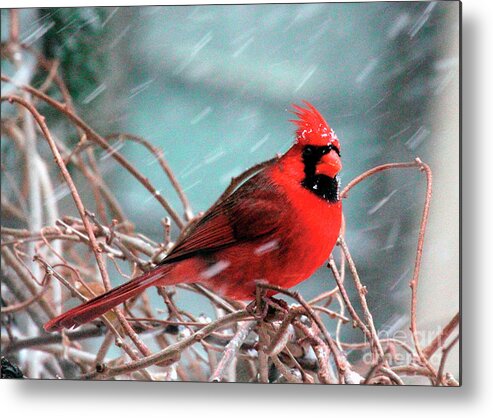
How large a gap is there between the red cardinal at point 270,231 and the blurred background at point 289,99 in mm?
109

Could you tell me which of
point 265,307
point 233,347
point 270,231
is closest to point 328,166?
point 270,231

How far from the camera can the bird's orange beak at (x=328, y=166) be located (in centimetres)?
223

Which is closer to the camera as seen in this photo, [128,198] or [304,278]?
[304,278]

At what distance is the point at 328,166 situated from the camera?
7.31 ft

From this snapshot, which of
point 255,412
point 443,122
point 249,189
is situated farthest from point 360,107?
point 255,412

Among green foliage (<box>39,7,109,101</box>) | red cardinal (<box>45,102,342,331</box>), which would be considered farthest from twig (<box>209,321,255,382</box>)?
green foliage (<box>39,7,109,101</box>)

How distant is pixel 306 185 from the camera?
87.4 inches

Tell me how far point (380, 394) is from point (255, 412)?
0.38 meters

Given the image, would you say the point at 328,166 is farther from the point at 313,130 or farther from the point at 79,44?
the point at 79,44

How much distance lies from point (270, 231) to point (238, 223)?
0.11 m

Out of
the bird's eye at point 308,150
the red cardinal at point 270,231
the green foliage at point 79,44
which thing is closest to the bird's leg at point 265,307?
the red cardinal at point 270,231

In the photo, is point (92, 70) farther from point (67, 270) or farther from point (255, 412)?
point (255, 412)

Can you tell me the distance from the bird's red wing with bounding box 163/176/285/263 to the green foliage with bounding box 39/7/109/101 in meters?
0.64

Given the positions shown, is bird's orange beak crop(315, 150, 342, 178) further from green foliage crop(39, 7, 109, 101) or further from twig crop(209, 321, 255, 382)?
green foliage crop(39, 7, 109, 101)
